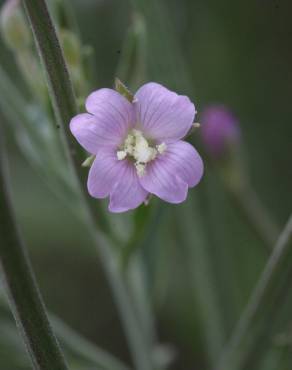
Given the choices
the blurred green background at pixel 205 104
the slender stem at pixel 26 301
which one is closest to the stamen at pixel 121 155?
the slender stem at pixel 26 301

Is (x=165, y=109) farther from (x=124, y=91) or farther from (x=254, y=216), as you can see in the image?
(x=254, y=216)

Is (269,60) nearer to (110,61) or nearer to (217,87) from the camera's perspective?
(217,87)

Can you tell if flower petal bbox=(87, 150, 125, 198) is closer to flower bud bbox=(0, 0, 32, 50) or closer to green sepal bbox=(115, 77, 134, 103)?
green sepal bbox=(115, 77, 134, 103)

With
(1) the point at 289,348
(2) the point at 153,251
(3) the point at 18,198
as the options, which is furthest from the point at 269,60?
(1) the point at 289,348

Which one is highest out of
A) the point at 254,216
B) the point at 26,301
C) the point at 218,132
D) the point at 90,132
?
the point at 90,132

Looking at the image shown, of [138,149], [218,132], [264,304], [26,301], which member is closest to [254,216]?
[218,132]

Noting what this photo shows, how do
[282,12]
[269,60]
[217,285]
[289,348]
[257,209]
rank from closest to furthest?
[289,348]
[217,285]
[257,209]
[282,12]
[269,60]

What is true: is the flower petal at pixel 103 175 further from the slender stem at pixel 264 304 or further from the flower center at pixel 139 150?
the slender stem at pixel 264 304
